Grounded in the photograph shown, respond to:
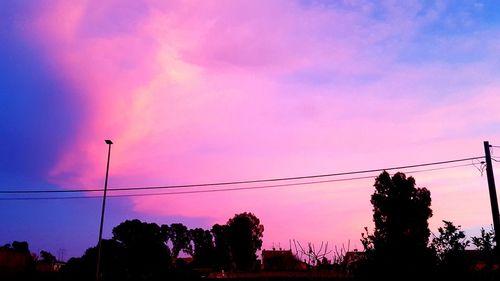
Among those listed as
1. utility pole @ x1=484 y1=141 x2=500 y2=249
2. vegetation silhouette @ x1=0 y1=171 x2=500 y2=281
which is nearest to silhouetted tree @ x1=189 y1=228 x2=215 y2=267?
vegetation silhouette @ x1=0 y1=171 x2=500 y2=281

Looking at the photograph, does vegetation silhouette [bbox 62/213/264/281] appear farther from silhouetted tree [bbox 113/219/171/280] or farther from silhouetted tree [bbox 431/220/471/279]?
silhouetted tree [bbox 431/220/471/279]

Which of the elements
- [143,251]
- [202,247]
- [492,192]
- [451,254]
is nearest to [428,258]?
[451,254]

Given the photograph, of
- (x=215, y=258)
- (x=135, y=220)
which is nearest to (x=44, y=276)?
(x=135, y=220)

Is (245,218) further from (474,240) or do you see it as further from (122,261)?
(474,240)

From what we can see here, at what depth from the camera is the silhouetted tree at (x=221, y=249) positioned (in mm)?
89887

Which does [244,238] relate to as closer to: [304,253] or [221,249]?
[221,249]

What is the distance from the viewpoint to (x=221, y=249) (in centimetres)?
9569

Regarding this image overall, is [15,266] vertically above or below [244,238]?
below

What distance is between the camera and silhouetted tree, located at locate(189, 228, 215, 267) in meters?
105

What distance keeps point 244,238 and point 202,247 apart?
3289 centimetres

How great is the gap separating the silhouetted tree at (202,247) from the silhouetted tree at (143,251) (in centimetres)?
2020

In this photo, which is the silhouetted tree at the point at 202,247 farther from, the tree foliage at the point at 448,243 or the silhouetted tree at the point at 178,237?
the tree foliage at the point at 448,243

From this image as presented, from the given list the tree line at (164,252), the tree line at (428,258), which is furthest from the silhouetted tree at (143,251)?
the tree line at (428,258)

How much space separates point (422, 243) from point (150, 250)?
56.1 metres
